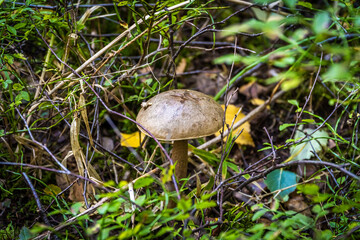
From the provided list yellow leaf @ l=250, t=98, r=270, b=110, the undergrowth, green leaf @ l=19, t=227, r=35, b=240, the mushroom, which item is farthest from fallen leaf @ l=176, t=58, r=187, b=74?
green leaf @ l=19, t=227, r=35, b=240

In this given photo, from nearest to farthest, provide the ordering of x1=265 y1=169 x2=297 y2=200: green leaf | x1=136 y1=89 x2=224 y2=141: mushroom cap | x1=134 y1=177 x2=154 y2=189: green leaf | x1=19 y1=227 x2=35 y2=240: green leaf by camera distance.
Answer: x1=134 y1=177 x2=154 y2=189: green leaf → x1=136 y1=89 x2=224 y2=141: mushroom cap → x1=19 y1=227 x2=35 y2=240: green leaf → x1=265 y1=169 x2=297 y2=200: green leaf

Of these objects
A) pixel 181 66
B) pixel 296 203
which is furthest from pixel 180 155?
pixel 181 66

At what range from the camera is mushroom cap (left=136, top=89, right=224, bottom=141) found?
146cm

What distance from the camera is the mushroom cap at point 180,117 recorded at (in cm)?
146

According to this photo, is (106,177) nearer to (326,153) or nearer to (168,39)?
(168,39)

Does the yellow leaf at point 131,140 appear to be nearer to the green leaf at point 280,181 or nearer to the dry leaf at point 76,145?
the dry leaf at point 76,145

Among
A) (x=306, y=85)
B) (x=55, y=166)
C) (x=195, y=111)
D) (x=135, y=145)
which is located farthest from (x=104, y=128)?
(x=306, y=85)

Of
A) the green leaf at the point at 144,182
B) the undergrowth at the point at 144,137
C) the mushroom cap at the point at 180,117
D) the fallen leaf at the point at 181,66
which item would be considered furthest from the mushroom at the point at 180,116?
the fallen leaf at the point at 181,66

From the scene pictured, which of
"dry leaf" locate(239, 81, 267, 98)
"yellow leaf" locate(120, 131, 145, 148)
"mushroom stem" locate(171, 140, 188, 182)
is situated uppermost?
"mushroom stem" locate(171, 140, 188, 182)

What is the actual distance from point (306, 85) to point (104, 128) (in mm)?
1925

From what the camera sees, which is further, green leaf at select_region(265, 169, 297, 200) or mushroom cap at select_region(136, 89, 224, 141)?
green leaf at select_region(265, 169, 297, 200)

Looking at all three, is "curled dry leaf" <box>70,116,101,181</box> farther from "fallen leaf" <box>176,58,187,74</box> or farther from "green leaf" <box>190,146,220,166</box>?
"fallen leaf" <box>176,58,187,74</box>

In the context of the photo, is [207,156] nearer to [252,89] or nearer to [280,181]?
[280,181]

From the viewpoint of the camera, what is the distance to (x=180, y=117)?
1468mm
